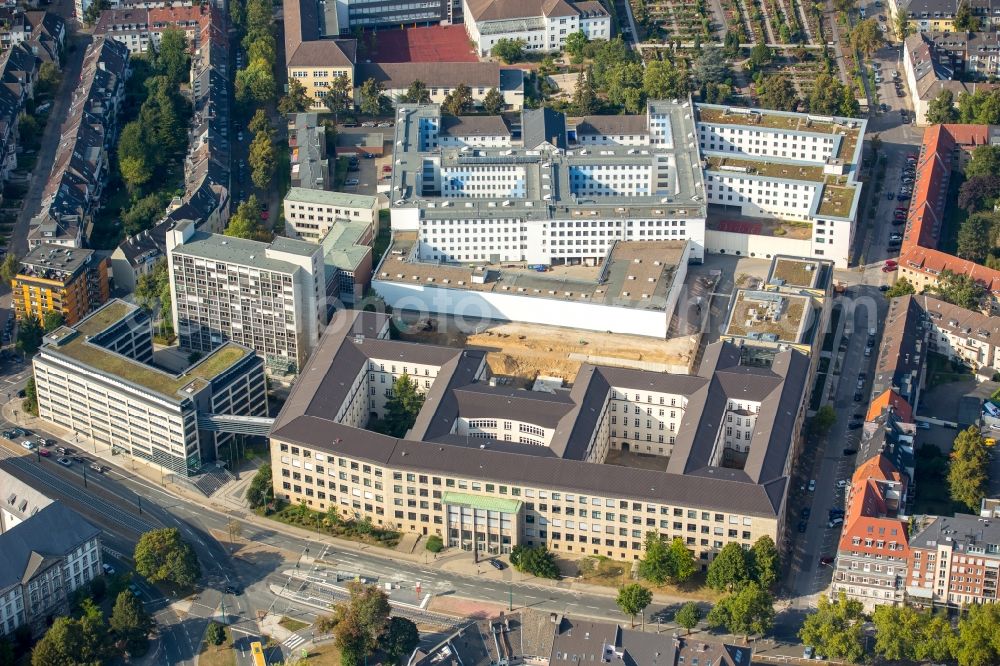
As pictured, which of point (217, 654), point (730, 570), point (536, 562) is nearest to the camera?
point (217, 654)

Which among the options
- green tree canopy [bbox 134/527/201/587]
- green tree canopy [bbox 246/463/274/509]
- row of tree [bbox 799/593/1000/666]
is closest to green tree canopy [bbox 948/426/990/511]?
row of tree [bbox 799/593/1000/666]

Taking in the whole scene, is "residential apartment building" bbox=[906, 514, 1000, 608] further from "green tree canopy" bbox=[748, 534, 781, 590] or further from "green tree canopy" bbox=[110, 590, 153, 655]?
"green tree canopy" bbox=[110, 590, 153, 655]

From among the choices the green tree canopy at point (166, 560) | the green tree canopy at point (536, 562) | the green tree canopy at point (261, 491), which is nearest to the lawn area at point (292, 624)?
the green tree canopy at point (166, 560)

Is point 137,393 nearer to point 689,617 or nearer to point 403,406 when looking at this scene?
point 403,406

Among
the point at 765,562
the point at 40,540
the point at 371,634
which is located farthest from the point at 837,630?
the point at 40,540

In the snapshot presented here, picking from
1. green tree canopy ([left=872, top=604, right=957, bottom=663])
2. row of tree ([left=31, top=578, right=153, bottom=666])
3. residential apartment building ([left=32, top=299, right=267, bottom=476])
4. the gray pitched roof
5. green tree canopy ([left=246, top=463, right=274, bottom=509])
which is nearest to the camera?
row of tree ([left=31, top=578, right=153, bottom=666])

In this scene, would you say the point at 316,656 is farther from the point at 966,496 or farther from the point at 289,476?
the point at 966,496
